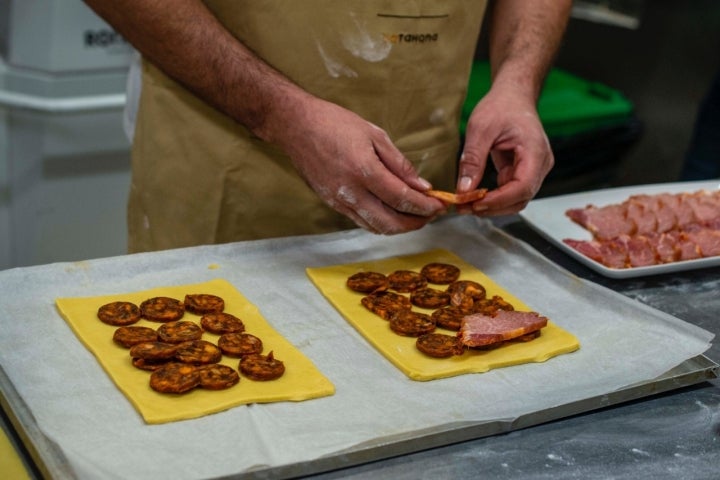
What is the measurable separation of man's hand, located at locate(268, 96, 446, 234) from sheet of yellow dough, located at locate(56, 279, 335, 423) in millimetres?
250

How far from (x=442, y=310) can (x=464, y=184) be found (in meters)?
0.27

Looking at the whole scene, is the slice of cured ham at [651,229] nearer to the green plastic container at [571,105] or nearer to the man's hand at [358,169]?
the man's hand at [358,169]

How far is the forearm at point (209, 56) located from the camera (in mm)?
1770

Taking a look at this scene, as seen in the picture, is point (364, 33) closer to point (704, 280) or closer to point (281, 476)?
point (704, 280)

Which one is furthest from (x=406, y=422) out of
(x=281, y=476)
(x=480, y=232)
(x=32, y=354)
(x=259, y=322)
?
(x=480, y=232)

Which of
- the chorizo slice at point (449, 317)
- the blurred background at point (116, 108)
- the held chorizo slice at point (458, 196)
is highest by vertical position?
the held chorizo slice at point (458, 196)

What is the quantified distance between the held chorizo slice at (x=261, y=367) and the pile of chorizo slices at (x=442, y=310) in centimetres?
23

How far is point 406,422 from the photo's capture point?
1331 millimetres

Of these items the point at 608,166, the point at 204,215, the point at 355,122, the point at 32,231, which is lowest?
the point at 32,231

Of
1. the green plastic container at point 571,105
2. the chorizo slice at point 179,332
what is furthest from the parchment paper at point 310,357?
the green plastic container at point 571,105

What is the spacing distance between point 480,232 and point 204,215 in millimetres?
549

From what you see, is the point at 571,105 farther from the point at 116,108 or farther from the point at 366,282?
the point at 366,282

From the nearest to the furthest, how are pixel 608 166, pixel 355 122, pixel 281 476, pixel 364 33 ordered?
1. pixel 281 476
2. pixel 355 122
3. pixel 364 33
4. pixel 608 166

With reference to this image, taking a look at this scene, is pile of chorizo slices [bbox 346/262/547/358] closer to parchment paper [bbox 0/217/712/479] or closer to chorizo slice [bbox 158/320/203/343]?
parchment paper [bbox 0/217/712/479]
